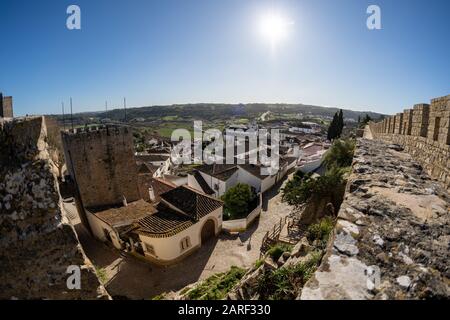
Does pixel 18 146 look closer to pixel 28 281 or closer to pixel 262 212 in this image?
pixel 28 281

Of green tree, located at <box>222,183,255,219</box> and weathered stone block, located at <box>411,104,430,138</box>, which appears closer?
weathered stone block, located at <box>411,104,430,138</box>

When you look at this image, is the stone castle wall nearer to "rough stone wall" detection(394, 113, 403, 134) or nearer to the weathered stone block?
the weathered stone block

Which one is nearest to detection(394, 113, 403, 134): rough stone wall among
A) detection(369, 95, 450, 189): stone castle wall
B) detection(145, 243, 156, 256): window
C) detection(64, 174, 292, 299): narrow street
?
detection(369, 95, 450, 189): stone castle wall

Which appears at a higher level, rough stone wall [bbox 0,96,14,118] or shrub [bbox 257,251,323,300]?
rough stone wall [bbox 0,96,14,118]

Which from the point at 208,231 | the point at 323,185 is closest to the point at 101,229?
the point at 208,231

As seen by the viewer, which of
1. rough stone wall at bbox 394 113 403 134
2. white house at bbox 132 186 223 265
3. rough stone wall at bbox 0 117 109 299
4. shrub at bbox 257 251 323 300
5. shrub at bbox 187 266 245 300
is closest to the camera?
rough stone wall at bbox 0 117 109 299

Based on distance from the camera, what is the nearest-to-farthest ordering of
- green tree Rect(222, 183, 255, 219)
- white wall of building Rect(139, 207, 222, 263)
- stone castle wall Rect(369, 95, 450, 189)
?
stone castle wall Rect(369, 95, 450, 189), white wall of building Rect(139, 207, 222, 263), green tree Rect(222, 183, 255, 219)
